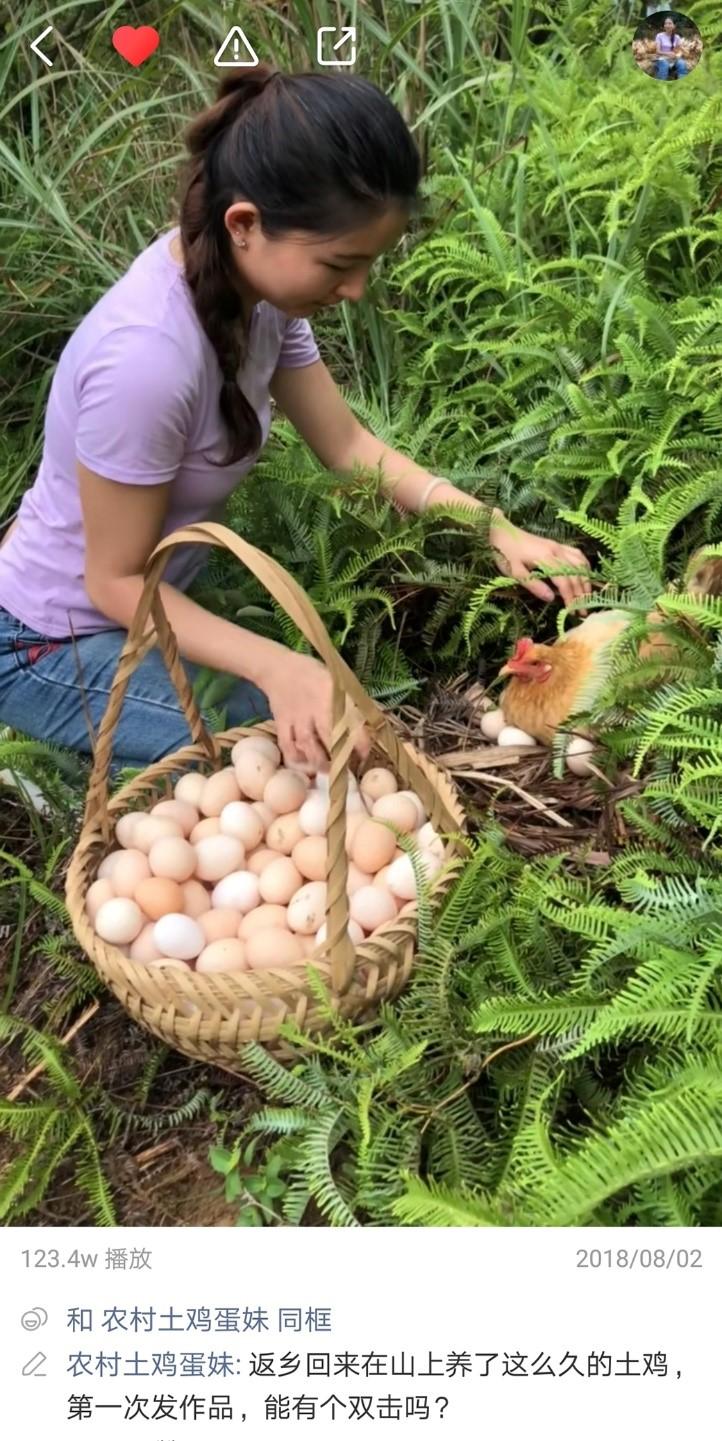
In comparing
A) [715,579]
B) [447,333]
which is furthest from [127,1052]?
[447,333]

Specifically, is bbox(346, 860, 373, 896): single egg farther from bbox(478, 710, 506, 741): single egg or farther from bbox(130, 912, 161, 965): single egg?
bbox(478, 710, 506, 741): single egg

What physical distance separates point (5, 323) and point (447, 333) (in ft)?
3.77

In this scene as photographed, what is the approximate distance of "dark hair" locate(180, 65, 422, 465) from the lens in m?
1.35

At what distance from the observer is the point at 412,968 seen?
134cm

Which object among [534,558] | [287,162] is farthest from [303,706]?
[287,162]

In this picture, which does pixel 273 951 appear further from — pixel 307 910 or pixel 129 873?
pixel 129 873

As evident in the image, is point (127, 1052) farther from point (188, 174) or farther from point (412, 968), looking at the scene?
point (188, 174)

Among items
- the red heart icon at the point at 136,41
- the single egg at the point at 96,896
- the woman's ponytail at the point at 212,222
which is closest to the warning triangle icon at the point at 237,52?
the red heart icon at the point at 136,41

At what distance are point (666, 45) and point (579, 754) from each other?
7.16 feet

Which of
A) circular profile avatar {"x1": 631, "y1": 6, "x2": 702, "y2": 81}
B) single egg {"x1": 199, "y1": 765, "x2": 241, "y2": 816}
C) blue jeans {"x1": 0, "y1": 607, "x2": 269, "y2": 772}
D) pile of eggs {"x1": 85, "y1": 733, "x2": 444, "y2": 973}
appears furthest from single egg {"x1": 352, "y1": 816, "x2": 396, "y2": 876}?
circular profile avatar {"x1": 631, "y1": 6, "x2": 702, "y2": 81}

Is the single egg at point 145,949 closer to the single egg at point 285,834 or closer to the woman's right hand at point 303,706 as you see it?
the single egg at point 285,834

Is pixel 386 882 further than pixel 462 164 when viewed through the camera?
No

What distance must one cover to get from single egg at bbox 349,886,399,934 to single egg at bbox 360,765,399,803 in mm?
195
